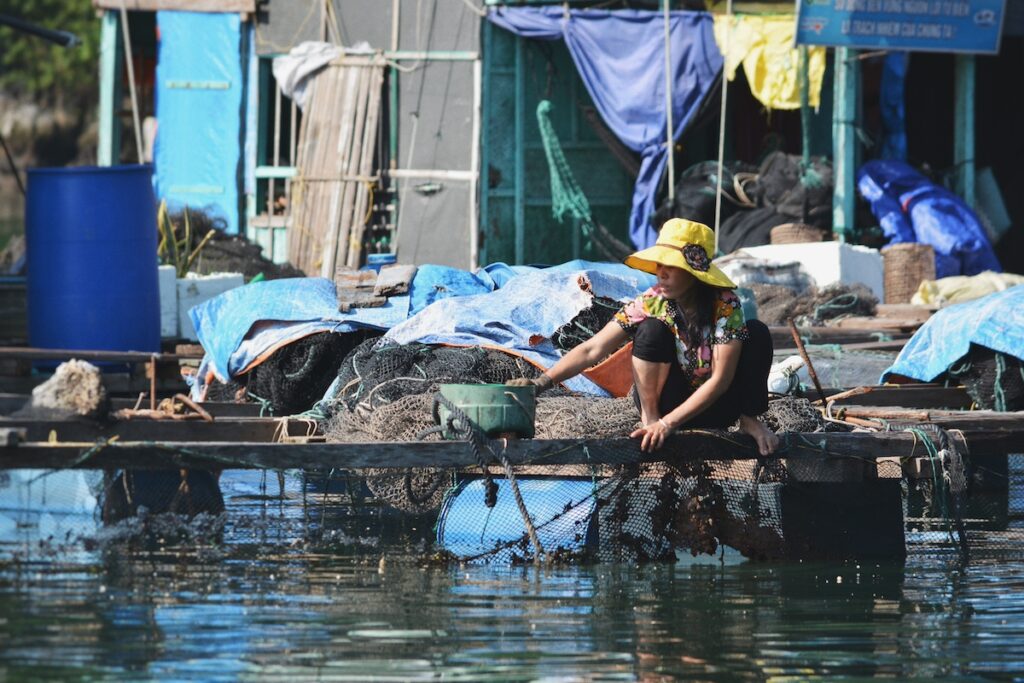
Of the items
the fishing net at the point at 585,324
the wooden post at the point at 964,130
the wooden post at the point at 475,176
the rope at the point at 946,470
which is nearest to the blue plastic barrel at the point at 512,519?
the rope at the point at 946,470

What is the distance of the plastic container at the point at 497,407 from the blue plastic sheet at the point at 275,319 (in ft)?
8.89

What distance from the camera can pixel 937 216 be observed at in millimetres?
14422

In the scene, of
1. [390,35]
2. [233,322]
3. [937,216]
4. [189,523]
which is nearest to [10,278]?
[233,322]

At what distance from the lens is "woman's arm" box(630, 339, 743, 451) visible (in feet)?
22.9

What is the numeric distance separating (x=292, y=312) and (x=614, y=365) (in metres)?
2.13

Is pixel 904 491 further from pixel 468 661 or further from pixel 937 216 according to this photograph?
pixel 937 216

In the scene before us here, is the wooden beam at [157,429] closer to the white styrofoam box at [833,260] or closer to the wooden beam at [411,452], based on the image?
the wooden beam at [411,452]

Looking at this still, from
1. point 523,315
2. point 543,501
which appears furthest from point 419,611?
point 523,315

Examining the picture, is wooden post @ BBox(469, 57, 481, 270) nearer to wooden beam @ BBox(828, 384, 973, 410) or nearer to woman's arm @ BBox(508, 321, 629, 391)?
wooden beam @ BBox(828, 384, 973, 410)

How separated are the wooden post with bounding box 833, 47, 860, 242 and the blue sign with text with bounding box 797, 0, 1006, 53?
388 mm

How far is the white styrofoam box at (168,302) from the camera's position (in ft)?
38.8

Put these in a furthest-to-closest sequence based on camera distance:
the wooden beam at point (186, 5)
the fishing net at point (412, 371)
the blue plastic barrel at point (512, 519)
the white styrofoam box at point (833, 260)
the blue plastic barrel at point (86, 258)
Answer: the wooden beam at point (186, 5)
the white styrofoam box at point (833, 260)
the blue plastic barrel at point (86, 258)
the fishing net at point (412, 371)
the blue plastic barrel at point (512, 519)

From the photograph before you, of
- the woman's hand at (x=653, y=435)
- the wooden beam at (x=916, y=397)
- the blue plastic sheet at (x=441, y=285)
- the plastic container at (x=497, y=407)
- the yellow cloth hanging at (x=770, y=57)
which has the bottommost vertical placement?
the woman's hand at (x=653, y=435)

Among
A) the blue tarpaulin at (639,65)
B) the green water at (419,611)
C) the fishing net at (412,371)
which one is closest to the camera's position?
the green water at (419,611)
